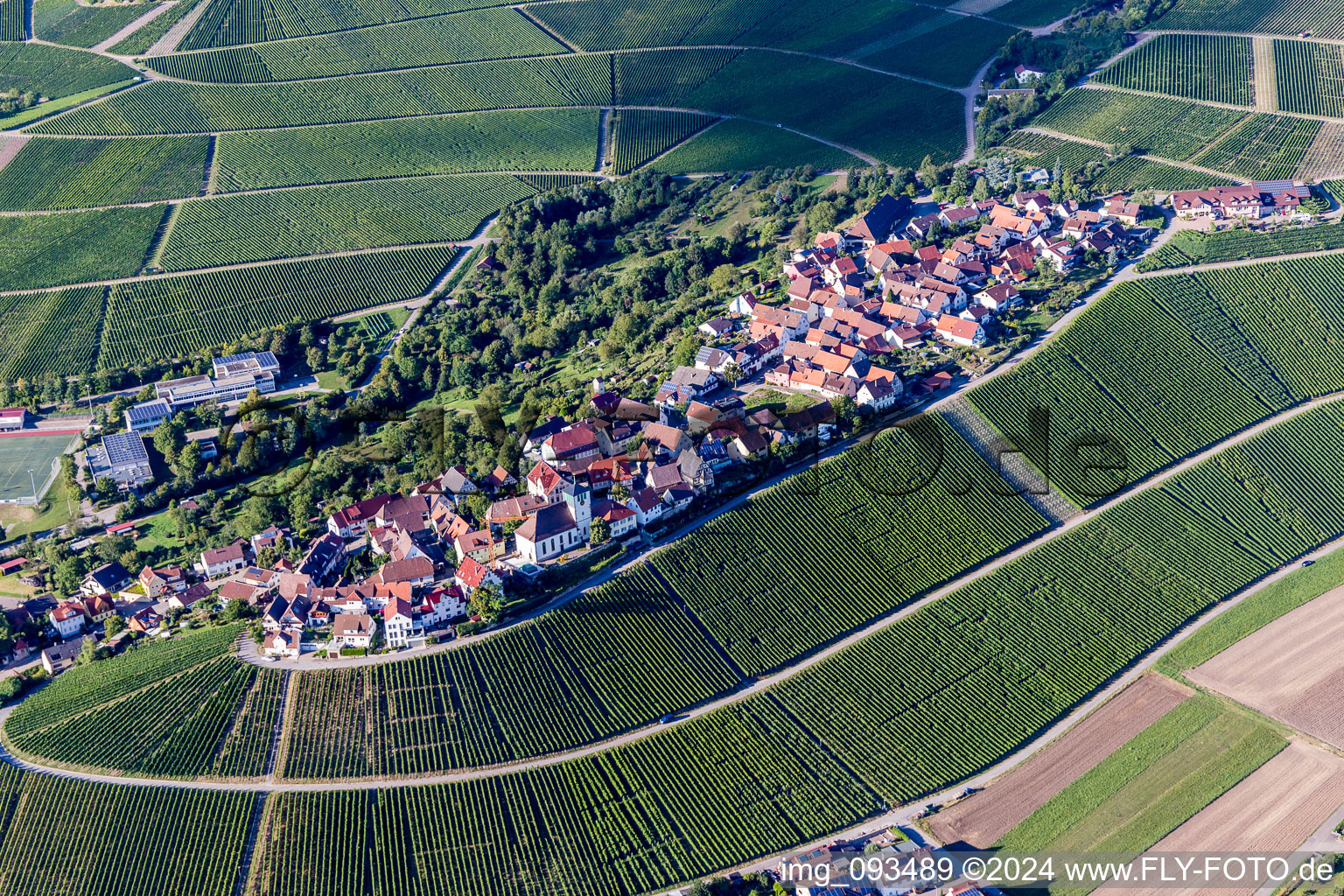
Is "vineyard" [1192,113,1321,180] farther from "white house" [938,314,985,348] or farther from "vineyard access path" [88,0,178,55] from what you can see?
"vineyard access path" [88,0,178,55]

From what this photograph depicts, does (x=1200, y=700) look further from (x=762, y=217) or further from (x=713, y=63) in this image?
(x=713, y=63)

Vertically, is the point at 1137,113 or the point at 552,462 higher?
the point at 1137,113

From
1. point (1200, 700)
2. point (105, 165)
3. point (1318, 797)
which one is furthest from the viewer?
point (105, 165)

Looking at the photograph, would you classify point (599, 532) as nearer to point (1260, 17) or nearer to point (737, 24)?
point (737, 24)

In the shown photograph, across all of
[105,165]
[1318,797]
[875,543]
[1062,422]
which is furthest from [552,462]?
[105,165]

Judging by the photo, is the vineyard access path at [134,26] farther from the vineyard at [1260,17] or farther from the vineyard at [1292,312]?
the vineyard at [1292,312]

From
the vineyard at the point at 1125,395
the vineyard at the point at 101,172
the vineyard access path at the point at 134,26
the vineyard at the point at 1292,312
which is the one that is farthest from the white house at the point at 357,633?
the vineyard access path at the point at 134,26

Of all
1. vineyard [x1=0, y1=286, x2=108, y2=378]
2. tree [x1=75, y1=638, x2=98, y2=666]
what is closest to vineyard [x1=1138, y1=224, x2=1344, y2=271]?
tree [x1=75, y1=638, x2=98, y2=666]
